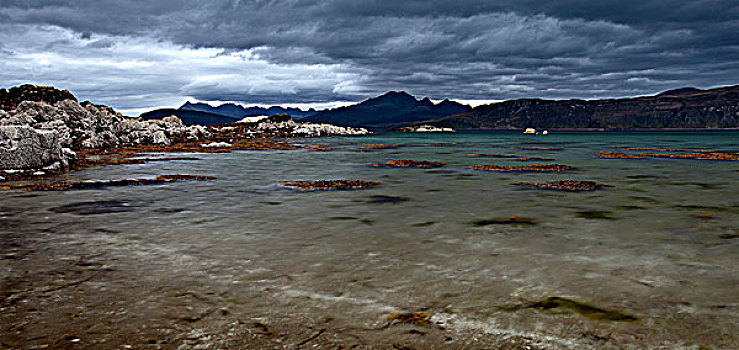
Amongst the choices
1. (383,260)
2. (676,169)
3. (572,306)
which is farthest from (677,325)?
(676,169)

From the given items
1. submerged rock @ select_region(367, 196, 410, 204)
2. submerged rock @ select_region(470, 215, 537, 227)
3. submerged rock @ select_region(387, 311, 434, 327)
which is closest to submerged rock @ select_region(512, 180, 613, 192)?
submerged rock @ select_region(367, 196, 410, 204)

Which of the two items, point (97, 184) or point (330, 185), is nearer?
point (330, 185)

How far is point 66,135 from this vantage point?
73.5 meters

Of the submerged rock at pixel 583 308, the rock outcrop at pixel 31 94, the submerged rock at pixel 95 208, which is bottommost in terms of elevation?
the submerged rock at pixel 583 308

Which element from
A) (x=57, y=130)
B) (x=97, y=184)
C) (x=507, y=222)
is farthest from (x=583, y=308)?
(x=57, y=130)

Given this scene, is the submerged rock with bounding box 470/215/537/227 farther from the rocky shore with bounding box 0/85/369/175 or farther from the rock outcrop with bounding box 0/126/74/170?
the rock outcrop with bounding box 0/126/74/170

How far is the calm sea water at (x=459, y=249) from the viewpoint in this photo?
9602 mm

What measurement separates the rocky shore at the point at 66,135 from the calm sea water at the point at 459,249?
48.6ft

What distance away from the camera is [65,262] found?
43.1ft

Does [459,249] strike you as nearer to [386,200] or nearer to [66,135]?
[386,200]

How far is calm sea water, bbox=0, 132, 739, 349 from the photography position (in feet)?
31.5

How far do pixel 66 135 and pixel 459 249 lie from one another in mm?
78348

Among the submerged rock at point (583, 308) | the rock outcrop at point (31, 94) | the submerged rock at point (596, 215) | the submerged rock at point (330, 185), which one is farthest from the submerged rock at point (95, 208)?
the rock outcrop at point (31, 94)

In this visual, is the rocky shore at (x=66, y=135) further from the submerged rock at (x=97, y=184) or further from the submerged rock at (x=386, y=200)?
the submerged rock at (x=386, y=200)
